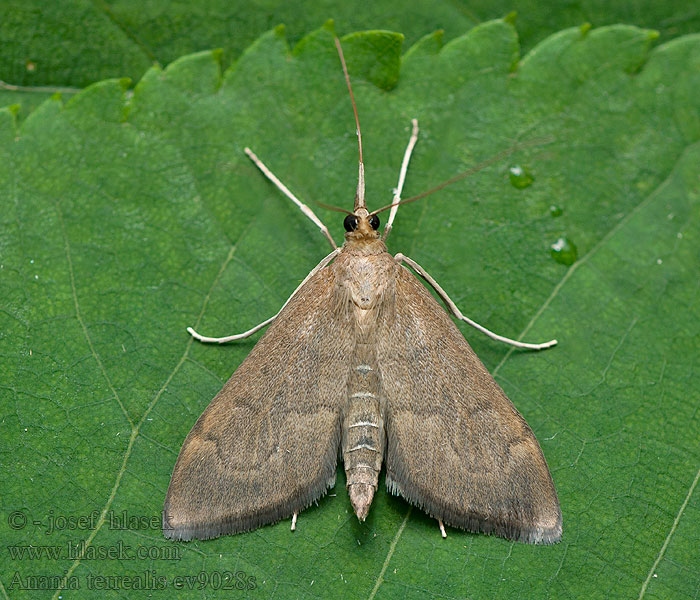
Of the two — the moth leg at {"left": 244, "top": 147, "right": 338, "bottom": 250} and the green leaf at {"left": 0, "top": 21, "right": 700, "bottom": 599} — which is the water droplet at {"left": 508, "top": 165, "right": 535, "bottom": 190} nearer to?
the green leaf at {"left": 0, "top": 21, "right": 700, "bottom": 599}

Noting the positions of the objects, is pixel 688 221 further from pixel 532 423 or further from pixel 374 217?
pixel 374 217

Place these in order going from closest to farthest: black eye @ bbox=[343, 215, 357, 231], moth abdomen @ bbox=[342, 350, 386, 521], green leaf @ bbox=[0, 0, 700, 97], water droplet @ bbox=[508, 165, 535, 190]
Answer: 1. moth abdomen @ bbox=[342, 350, 386, 521]
2. black eye @ bbox=[343, 215, 357, 231]
3. water droplet @ bbox=[508, 165, 535, 190]
4. green leaf @ bbox=[0, 0, 700, 97]

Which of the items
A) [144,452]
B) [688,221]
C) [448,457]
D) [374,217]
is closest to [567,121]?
[688,221]

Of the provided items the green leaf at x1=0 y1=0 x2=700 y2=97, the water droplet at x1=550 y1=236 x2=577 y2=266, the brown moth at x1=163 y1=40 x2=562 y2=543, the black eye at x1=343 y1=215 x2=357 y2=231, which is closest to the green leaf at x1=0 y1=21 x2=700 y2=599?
the water droplet at x1=550 y1=236 x2=577 y2=266

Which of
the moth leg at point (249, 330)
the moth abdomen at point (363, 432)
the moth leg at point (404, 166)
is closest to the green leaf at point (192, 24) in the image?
the moth leg at point (404, 166)

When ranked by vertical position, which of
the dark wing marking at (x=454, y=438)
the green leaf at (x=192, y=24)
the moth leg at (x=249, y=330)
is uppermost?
the green leaf at (x=192, y=24)

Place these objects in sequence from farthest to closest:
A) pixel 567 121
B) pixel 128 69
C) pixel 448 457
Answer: pixel 128 69, pixel 567 121, pixel 448 457

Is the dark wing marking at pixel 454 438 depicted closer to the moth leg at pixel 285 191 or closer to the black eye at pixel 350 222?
the black eye at pixel 350 222
